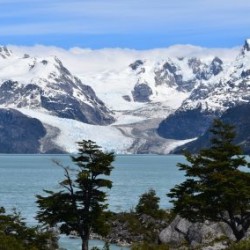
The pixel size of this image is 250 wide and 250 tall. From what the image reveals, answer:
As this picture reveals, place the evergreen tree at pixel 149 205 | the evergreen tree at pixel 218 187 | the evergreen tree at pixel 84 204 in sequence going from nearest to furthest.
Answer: the evergreen tree at pixel 218 187, the evergreen tree at pixel 84 204, the evergreen tree at pixel 149 205

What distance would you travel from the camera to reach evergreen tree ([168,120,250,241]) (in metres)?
45.6

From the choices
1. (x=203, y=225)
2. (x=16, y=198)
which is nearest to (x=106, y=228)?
(x=203, y=225)

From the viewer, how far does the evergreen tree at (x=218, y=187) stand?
4556 cm

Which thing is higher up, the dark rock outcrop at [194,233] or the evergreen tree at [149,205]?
the evergreen tree at [149,205]

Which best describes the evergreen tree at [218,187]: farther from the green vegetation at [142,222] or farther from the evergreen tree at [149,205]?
the evergreen tree at [149,205]

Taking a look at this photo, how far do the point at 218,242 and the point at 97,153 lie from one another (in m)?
10.0

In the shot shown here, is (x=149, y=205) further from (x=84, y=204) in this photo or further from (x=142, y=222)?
(x=84, y=204)

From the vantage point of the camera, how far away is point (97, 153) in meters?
51.2

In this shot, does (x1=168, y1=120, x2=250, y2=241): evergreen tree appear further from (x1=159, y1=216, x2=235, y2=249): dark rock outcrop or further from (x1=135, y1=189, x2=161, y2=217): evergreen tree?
(x1=135, y1=189, x2=161, y2=217): evergreen tree

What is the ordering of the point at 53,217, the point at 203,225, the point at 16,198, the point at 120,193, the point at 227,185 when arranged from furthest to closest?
the point at 120,193
the point at 16,198
the point at 203,225
the point at 53,217
the point at 227,185

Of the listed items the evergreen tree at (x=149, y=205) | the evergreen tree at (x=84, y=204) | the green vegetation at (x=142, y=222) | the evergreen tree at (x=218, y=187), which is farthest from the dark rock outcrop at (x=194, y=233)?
the evergreen tree at (x=149, y=205)

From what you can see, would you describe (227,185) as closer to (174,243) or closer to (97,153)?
(97,153)

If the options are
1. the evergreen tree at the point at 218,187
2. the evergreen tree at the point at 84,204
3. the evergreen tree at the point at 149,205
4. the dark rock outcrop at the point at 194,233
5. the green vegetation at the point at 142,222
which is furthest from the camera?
the evergreen tree at the point at 149,205

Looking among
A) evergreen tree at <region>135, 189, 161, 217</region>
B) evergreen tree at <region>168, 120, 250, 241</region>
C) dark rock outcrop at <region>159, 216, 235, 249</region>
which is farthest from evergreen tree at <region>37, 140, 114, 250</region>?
evergreen tree at <region>135, 189, 161, 217</region>
